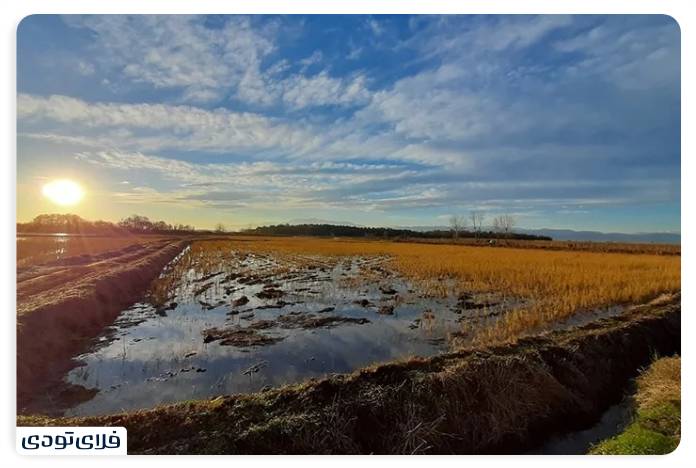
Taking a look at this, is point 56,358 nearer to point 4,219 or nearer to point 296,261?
point 4,219

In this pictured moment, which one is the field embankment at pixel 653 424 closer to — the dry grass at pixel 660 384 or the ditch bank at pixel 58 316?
the dry grass at pixel 660 384

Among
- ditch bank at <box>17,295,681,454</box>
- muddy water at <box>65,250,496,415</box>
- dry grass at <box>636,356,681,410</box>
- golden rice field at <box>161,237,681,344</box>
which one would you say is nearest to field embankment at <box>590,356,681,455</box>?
dry grass at <box>636,356,681,410</box>

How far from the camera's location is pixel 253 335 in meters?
7.38

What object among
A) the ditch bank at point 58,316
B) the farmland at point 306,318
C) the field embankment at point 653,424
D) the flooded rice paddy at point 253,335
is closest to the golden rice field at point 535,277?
the farmland at point 306,318

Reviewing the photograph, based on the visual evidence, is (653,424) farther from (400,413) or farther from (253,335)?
(253,335)

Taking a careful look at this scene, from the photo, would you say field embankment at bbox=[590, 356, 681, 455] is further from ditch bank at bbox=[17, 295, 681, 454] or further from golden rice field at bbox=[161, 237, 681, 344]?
golden rice field at bbox=[161, 237, 681, 344]

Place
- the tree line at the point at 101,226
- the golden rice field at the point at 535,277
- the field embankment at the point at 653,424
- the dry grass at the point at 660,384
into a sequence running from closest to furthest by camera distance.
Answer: the field embankment at the point at 653,424 < the dry grass at the point at 660,384 < the tree line at the point at 101,226 < the golden rice field at the point at 535,277

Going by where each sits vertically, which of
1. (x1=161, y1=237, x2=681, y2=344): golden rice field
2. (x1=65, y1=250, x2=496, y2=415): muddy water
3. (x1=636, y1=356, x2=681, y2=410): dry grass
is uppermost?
(x1=161, y1=237, x2=681, y2=344): golden rice field

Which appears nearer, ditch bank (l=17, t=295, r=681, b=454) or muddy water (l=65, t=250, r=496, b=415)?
ditch bank (l=17, t=295, r=681, b=454)

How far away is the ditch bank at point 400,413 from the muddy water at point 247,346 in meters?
1.19

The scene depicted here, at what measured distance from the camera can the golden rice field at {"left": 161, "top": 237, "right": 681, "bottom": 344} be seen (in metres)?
8.31

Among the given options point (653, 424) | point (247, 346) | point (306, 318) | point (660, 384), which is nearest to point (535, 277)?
point (306, 318)

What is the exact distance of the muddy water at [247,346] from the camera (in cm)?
535

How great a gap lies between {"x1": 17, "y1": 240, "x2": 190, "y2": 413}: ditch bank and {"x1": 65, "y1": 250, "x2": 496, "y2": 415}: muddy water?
0.32m
